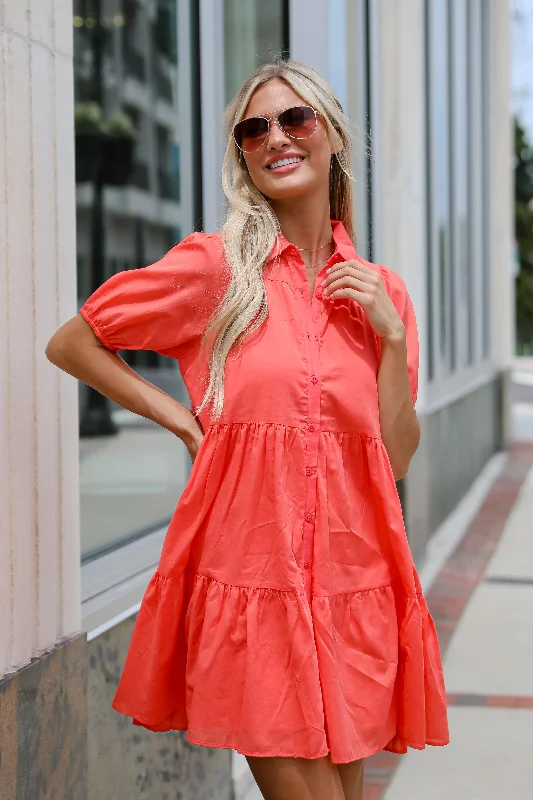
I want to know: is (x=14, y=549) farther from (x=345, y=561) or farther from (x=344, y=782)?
(x=344, y=782)

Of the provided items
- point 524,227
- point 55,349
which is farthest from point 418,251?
point 524,227

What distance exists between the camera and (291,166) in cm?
212

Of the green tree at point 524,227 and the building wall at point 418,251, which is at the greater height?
the green tree at point 524,227

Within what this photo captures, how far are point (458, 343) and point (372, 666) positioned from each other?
803cm

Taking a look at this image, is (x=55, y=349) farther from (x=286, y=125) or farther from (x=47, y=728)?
(x=47, y=728)

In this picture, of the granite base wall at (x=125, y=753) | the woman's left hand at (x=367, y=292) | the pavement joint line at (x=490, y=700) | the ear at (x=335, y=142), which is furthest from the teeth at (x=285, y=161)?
the pavement joint line at (x=490, y=700)

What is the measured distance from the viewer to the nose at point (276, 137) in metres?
2.08

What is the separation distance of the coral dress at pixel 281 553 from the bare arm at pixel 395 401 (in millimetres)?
34

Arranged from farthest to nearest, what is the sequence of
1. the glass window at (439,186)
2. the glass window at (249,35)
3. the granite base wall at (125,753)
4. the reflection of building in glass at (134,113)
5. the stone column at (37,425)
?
1. the glass window at (439,186)
2. the reflection of building in glass at (134,113)
3. the glass window at (249,35)
4. the granite base wall at (125,753)
5. the stone column at (37,425)

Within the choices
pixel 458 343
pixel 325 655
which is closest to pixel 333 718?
pixel 325 655

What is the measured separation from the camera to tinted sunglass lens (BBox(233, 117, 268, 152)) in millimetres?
2105

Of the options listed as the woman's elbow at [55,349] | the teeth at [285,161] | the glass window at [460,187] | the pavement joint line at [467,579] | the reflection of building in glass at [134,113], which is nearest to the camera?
the woman's elbow at [55,349]

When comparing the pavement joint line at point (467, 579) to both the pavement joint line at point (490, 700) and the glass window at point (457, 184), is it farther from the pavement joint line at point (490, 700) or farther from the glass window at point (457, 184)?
the glass window at point (457, 184)

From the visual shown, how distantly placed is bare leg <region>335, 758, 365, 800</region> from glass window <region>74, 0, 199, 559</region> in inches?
56.9
